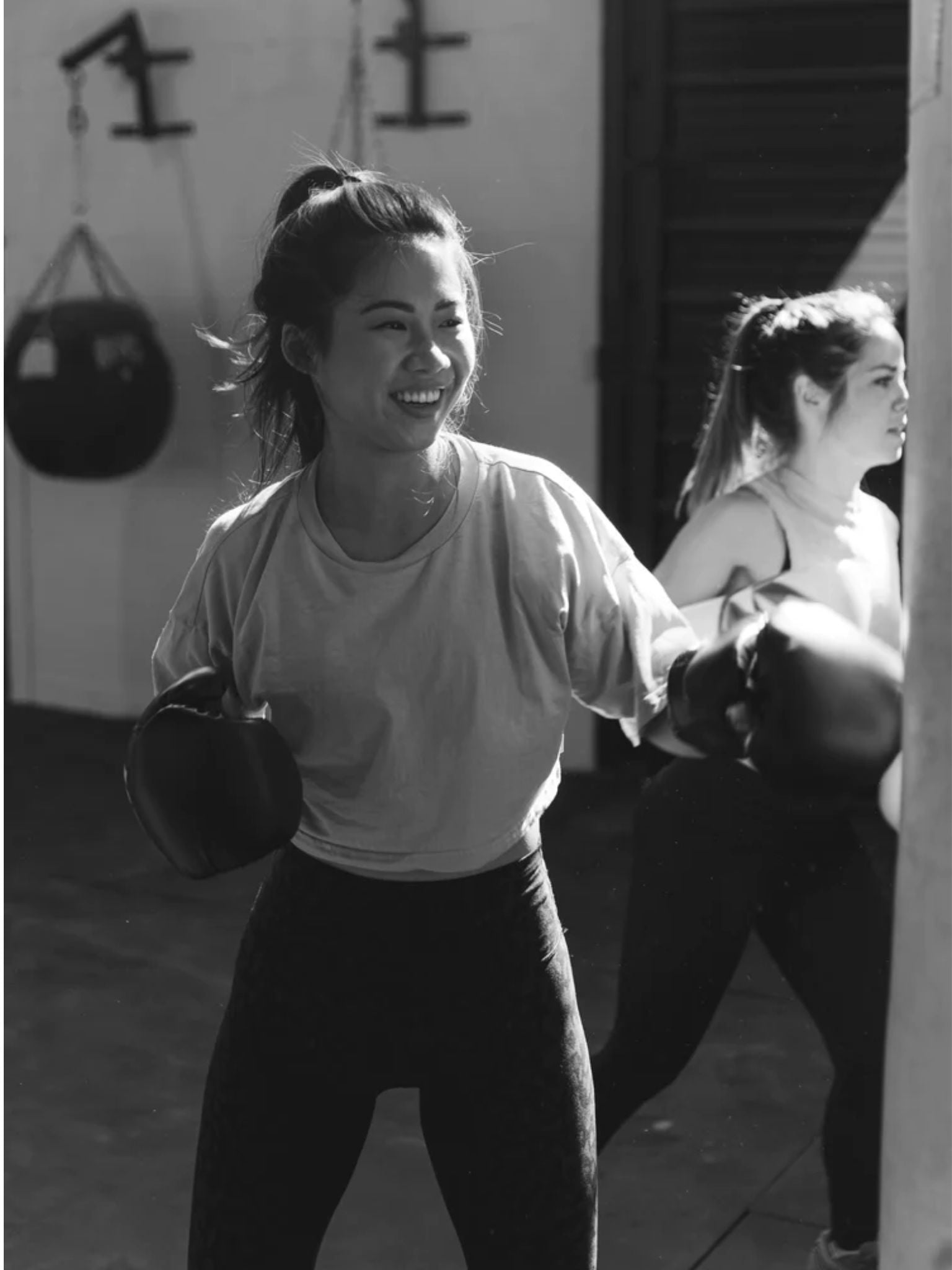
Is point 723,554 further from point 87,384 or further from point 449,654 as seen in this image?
point 87,384

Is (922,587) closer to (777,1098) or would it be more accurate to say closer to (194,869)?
(194,869)

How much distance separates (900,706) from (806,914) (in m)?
0.61

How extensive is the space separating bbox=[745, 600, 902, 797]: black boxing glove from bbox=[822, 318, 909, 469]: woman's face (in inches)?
29.1

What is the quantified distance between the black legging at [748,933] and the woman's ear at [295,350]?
0.65 m

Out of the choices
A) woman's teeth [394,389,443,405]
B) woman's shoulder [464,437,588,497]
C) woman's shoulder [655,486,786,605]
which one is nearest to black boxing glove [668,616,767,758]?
woman's shoulder [464,437,588,497]

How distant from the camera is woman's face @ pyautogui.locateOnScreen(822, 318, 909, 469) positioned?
201 cm

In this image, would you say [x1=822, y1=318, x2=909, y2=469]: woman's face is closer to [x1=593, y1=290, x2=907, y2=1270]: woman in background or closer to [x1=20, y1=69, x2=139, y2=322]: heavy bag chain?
[x1=593, y1=290, x2=907, y2=1270]: woman in background

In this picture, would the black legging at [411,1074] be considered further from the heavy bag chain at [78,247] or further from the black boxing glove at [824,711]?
the heavy bag chain at [78,247]

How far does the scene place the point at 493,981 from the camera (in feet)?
4.55

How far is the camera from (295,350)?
4.67 ft

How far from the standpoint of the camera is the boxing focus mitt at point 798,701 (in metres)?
1.24

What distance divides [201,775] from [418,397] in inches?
14.3

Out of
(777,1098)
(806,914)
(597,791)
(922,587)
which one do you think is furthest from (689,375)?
(922,587)

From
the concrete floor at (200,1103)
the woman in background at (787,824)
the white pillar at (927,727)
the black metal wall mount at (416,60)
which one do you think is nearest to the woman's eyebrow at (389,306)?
the white pillar at (927,727)
